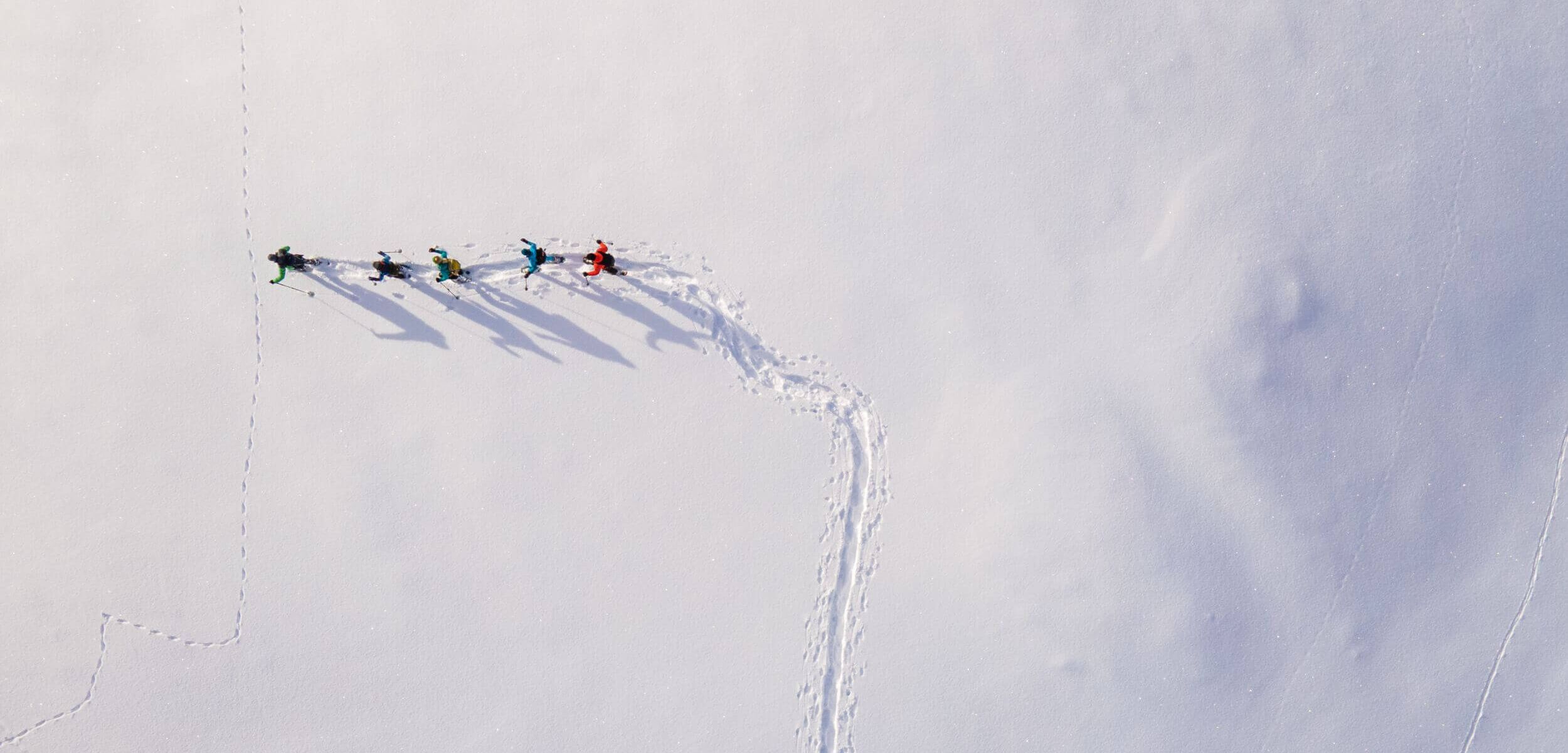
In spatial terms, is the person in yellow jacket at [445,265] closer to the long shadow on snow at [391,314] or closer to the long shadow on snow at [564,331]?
the long shadow on snow at [564,331]

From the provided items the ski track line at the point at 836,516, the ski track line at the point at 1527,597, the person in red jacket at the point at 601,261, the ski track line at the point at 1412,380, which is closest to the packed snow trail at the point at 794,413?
the ski track line at the point at 836,516

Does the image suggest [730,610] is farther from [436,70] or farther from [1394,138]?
[1394,138]

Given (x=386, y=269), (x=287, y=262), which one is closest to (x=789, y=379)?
(x=386, y=269)

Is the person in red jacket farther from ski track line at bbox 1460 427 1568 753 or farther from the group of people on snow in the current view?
ski track line at bbox 1460 427 1568 753

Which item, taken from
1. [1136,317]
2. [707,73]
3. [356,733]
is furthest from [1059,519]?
[356,733]

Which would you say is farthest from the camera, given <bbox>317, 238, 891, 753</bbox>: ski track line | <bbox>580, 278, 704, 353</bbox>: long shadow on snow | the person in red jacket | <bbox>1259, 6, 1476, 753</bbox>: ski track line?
<bbox>580, 278, 704, 353</bbox>: long shadow on snow

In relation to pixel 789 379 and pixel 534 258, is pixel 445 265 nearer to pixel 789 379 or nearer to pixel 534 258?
pixel 534 258

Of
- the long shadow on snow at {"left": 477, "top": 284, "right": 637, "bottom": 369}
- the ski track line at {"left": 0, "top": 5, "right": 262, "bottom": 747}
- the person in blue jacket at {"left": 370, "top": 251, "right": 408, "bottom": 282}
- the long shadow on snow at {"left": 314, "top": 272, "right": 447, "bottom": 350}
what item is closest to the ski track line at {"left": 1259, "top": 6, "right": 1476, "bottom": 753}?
the long shadow on snow at {"left": 477, "top": 284, "right": 637, "bottom": 369}
